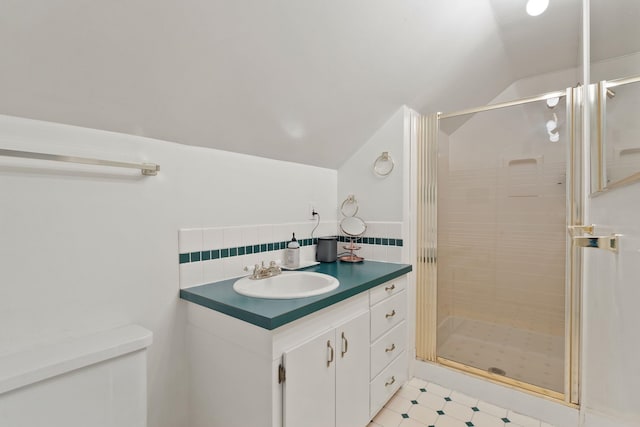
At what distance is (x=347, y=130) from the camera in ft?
6.46

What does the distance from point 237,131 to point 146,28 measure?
602 millimetres

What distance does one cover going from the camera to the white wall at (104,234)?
98 centimetres

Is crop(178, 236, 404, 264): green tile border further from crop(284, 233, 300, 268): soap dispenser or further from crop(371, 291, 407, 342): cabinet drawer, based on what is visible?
crop(371, 291, 407, 342): cabinet drawer

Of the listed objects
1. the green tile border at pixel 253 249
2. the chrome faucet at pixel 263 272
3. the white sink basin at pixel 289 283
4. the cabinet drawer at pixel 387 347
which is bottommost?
the cabinet drawer at pixel 387 347

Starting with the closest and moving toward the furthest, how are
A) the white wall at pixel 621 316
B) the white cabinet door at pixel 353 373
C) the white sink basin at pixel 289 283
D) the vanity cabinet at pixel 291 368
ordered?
the white wall at pixel 621 316, the vanity cabinet at pixel 291 368, the white cabinet door at pixel 353 373, the white sink basin at pixel 289 283

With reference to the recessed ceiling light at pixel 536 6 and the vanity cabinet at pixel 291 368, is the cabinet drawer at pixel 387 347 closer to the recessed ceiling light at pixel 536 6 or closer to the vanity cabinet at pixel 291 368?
the vanity cabinet at pixel 291 368

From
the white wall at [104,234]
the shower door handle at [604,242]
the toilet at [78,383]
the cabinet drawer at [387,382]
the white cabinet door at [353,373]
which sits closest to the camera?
the shower door handle at [604,242]

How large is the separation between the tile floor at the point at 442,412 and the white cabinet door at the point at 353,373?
275mm

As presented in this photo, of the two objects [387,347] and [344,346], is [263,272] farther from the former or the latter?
[387,347]

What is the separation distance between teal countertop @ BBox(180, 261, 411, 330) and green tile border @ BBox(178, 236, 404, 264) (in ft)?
0.45

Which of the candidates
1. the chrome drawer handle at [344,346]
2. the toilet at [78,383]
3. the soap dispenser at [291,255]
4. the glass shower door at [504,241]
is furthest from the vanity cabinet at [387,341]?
the toilet at [78,383]

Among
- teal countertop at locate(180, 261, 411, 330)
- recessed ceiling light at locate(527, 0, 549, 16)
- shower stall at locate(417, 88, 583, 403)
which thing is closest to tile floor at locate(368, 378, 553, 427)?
shower stall at locate(417, 88, 583, 403)

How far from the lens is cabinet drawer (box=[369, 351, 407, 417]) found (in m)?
1.62

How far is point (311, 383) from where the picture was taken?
1205mm
